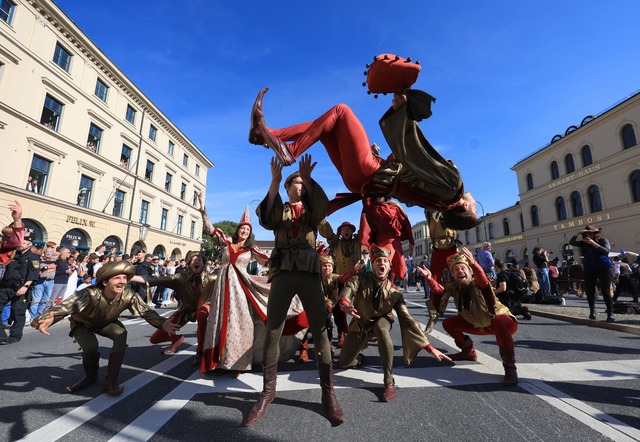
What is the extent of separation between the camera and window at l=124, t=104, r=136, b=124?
79.8 feet

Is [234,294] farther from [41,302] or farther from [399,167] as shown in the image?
[41,302]

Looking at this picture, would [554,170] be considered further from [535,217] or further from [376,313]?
→ [376,313]

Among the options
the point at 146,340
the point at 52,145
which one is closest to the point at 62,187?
the point at 52,145

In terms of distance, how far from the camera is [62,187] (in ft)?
60.5

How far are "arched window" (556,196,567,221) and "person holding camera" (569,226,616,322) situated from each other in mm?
28689

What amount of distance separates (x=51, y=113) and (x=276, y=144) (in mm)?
22260

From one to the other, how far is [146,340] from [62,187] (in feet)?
57.8

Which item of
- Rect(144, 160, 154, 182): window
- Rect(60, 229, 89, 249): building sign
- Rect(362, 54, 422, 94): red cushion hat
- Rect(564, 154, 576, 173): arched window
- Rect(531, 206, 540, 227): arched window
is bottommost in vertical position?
Rect(362, 54, 422, 94): red cushion hat

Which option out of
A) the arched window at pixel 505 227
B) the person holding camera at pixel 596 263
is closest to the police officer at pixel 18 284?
the person holding camera at pixel 596 263

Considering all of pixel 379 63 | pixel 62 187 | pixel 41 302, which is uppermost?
pixel 62 187

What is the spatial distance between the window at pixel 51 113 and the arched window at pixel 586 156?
1514 inches

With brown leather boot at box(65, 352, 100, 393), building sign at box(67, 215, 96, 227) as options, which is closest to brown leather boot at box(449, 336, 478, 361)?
brown leather boot at box(65, 352, 100, 393)

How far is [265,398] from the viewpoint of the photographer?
2.55 metres

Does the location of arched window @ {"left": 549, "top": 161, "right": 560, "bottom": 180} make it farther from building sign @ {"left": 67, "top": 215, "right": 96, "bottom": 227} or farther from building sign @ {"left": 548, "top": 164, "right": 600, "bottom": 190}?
building sign @ {"left": 67, "top": 215, "right": 96, "bottom": 227}
